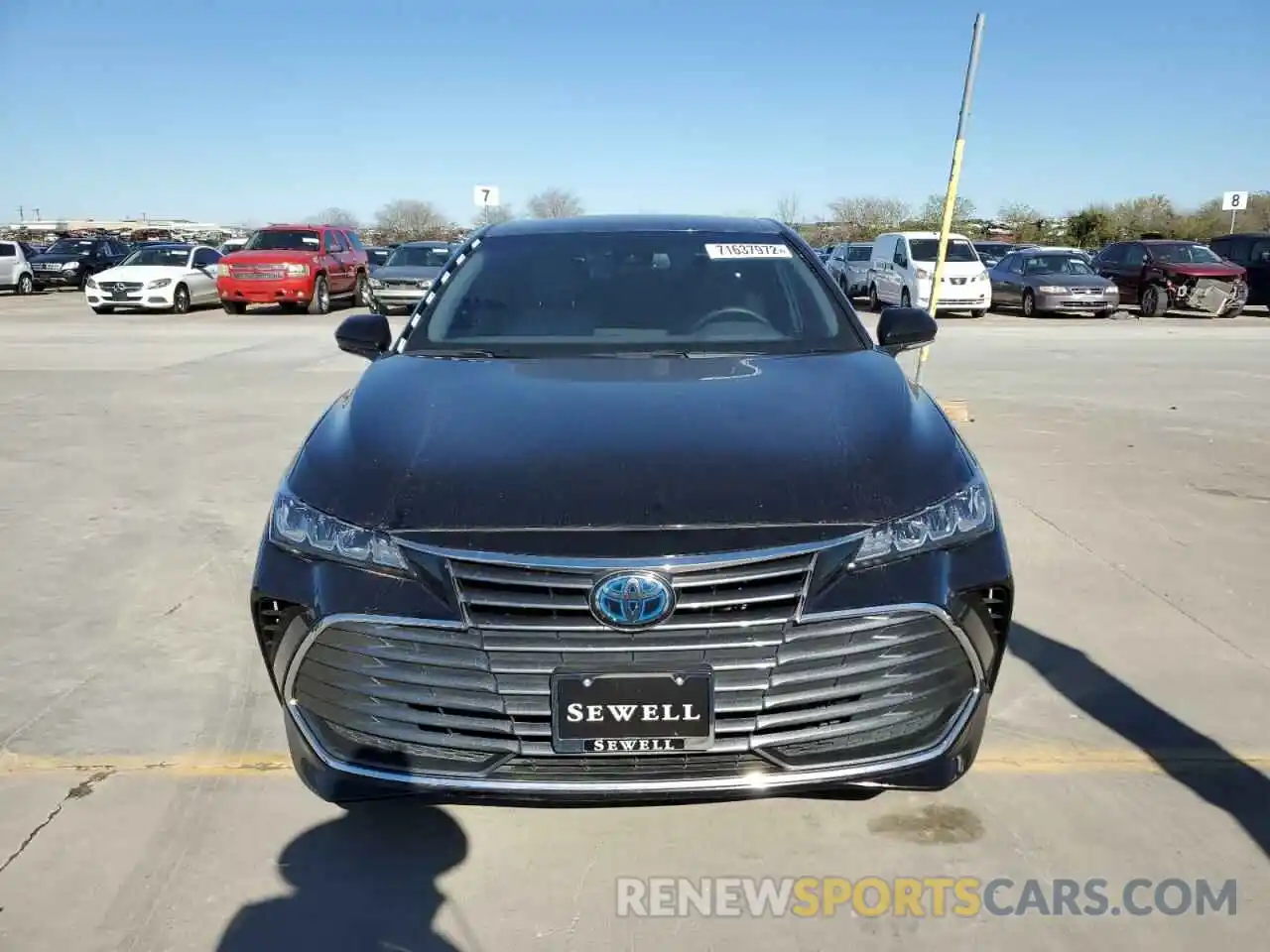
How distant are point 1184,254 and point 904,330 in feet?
66.9

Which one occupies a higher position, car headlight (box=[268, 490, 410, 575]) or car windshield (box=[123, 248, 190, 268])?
car headlight (box=[268, 490, 410, 575])

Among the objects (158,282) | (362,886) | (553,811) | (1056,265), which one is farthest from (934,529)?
(158,282)

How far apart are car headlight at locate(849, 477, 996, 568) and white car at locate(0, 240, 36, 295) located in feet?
103

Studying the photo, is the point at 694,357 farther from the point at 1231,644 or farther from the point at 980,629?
the point at 1231,644

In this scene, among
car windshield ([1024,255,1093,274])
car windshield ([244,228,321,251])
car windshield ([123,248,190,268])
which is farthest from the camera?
car windshield ([123,248,190,268])

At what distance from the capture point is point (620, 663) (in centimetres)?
216

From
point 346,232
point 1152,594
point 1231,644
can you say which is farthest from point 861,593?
point 346,232

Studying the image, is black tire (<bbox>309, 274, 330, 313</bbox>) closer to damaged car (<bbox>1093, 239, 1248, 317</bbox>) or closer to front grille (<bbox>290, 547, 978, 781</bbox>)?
damaged car (<bbox>1093, 239, 1248, 317</bbox>)

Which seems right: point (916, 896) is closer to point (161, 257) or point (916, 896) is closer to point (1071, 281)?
point (1071, 281)

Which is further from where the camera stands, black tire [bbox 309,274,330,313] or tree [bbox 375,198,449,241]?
tree [bbox 375,198,449,241]

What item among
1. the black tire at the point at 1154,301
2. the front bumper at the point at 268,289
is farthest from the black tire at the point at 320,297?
the black tire at the point at 1154,301

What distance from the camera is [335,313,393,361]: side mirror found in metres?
3.76

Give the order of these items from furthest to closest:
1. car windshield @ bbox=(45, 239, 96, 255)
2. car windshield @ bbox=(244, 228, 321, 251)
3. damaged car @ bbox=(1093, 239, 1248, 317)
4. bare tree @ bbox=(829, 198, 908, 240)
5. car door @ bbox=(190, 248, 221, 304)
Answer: bare tree @ bbox=(829, 198, 908, 240) → car windshield @ bbox=(45, 239, 96, 255) → car door @ bbox=(190, 248, 221, 304) → car windshield @ bbox=(244, 228, 321, 251) → damaged car @ bbox=(1093, 239, 1248, 317)

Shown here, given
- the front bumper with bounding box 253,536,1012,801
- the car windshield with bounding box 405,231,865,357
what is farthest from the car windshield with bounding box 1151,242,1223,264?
the front bumper with bounding box 253,536,1012,801
